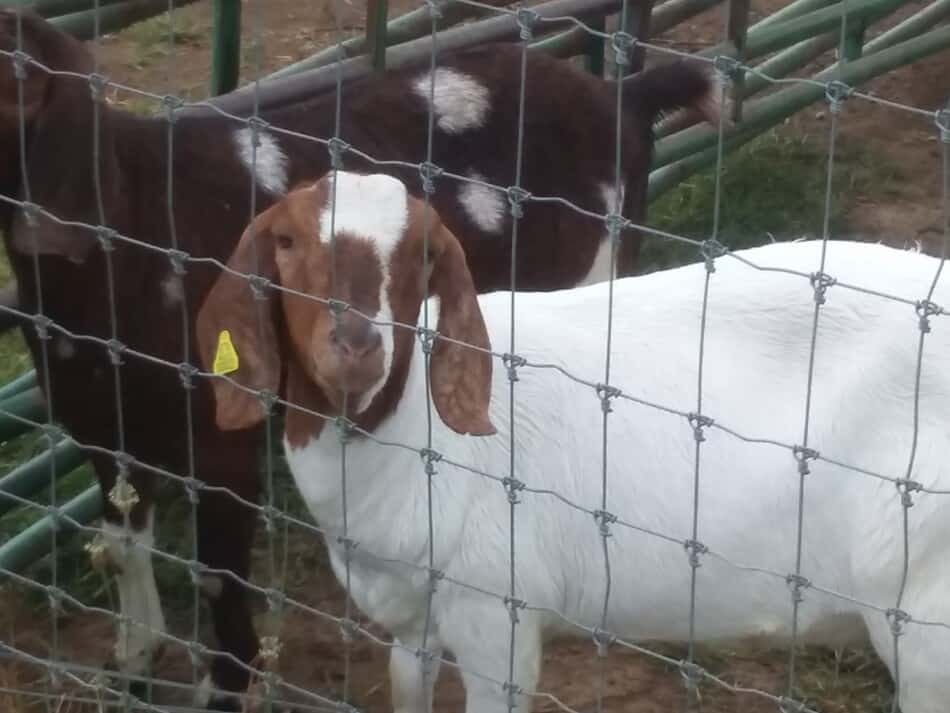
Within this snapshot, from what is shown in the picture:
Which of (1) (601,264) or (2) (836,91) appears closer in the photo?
(2) (836,91)

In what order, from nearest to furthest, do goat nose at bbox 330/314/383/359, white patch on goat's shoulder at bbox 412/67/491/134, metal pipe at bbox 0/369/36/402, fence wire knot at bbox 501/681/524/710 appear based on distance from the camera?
goat nose at bbox 330/314/383/359, fence wire knot at bbox 501/681/524/710, white patch on goat's shoulder at bbox 412/67/491/134, metal pipe at bbox 0/369/36/402

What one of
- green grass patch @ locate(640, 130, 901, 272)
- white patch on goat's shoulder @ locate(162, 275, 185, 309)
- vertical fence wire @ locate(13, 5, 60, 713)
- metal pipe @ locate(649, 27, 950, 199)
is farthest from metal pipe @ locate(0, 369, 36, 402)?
green grass patch @ locate(640, 130, 901, 272)

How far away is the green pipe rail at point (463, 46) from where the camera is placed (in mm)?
3709

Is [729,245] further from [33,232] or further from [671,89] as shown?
[33,232]

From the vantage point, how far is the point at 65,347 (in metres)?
3.32

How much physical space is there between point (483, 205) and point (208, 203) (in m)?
0.63

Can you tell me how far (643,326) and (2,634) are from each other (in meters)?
1.64

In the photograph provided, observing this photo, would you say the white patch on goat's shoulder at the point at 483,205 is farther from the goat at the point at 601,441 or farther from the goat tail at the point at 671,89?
the goat at the point at 601,441

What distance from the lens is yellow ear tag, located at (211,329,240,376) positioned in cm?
271

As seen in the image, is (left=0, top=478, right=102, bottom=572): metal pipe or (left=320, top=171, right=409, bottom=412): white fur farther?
(left=0, top=478, right=102, bottom=572): metal pipe

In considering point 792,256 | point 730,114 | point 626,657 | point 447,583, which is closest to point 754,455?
point 792,256

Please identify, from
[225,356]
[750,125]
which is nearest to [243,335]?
[225,356]

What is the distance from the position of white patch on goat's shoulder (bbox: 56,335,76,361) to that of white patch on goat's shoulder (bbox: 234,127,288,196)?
51cm

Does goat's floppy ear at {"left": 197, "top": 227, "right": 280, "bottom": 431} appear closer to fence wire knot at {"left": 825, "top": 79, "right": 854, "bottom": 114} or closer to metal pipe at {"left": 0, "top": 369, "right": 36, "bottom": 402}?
fence wire knot at {"left": 825, "top": 79, "right": 854, "bottom": 114}
